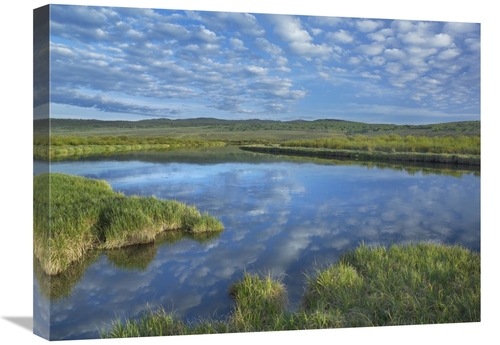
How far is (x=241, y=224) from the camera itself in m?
8.41

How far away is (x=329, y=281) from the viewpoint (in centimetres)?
809

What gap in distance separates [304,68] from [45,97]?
3.69m

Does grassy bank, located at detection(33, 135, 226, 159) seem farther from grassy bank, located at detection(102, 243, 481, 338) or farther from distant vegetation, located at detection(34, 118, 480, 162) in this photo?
grassy bank, located at detection(102, 243, 481, 338)

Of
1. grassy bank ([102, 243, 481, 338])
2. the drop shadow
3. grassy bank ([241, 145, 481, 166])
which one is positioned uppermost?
grassy bank ([241, 145, 481, 166])

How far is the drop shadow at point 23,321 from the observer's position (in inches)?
314

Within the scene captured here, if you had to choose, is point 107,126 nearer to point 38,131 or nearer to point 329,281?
point 38,131

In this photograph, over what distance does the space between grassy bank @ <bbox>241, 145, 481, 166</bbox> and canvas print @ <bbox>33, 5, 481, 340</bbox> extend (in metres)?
0.04

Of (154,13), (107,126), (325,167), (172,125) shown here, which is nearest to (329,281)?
(325,167)

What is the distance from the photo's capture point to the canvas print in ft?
24.3

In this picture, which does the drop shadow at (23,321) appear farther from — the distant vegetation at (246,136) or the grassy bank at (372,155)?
the grassy bank at (372,155)

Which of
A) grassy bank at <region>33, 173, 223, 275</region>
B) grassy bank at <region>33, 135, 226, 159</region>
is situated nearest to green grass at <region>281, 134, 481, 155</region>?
grassy bank at <region>33, 135, 226, 159</region>

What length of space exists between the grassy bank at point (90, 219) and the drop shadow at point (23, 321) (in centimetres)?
110

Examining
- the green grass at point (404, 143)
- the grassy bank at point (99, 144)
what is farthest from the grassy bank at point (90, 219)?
the green grass at point (404, 143)

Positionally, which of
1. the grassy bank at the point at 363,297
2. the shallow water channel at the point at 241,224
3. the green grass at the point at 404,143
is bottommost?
the grassy bank at the point at 363,297
